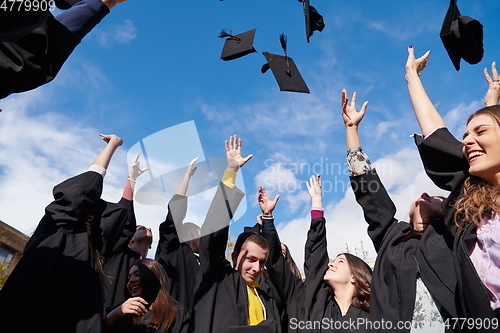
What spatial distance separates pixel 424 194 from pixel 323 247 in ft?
2.58

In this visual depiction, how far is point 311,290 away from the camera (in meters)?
2.69

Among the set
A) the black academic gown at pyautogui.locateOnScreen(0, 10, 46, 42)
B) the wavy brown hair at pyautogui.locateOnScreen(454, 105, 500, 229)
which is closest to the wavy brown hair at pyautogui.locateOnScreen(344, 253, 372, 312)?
the wavy brown hair at pyautogui.locateOnScreen(454, 105, 500, 229)

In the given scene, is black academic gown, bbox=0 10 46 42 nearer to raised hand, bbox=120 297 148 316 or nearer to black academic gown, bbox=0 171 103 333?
black academic gown, bbox=0 171 103 333

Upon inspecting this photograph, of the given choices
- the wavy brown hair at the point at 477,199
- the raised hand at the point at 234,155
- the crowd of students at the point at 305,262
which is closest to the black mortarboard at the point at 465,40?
the crowd of students at the point at 305,262

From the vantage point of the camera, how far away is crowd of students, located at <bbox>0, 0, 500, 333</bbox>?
1.59 metres

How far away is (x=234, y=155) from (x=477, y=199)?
78.2 inches

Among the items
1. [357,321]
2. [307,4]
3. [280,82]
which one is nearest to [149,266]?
[357,321]

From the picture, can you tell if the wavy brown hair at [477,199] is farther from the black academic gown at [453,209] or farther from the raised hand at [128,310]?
the raised hand at [128,310]

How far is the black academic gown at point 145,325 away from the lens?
2.82m

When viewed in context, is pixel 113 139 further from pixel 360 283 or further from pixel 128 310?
pixel 360 283

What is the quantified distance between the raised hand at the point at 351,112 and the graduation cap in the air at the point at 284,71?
3.87 ft

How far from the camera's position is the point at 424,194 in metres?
A: 2.42

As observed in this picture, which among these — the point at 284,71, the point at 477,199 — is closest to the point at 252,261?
the point at 477,199

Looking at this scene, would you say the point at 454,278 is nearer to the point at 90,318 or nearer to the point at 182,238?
the point at 90,318
